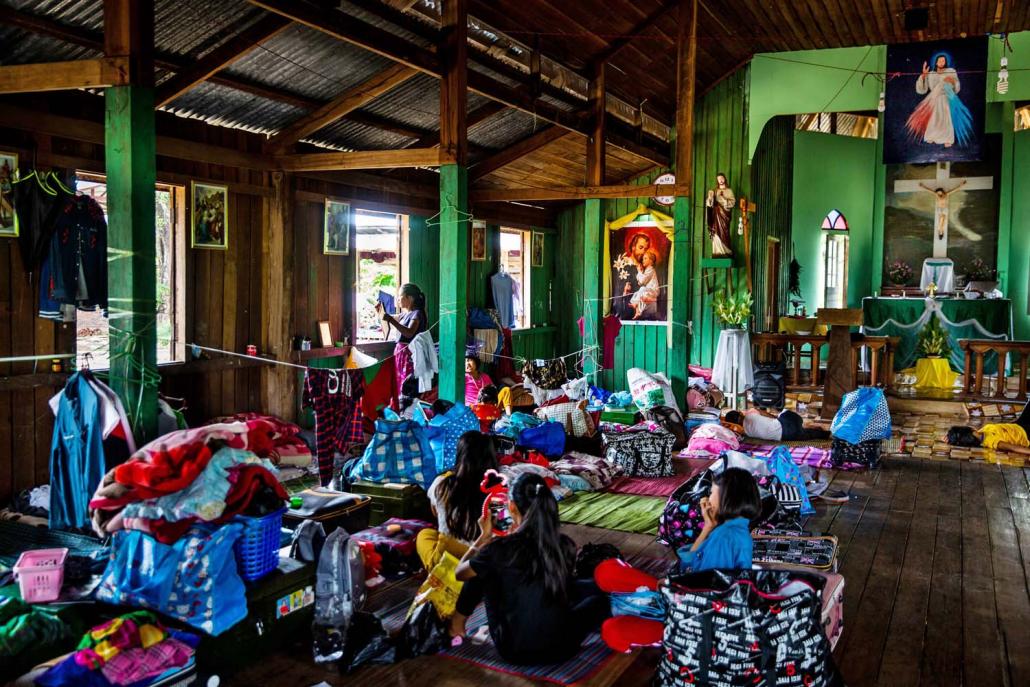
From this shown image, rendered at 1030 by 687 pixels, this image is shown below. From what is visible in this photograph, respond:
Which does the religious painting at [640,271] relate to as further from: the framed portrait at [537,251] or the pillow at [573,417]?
the pillow at [573,417]

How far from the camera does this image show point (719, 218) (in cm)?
1370

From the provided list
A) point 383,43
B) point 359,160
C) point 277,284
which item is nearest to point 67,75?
point 383,43

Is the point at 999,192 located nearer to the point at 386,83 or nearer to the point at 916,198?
the point at 916,198

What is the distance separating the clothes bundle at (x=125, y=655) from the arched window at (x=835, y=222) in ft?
64.7

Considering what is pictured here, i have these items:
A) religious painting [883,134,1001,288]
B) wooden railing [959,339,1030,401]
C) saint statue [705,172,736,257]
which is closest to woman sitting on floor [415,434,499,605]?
wooden railing [959,339,1030,401]

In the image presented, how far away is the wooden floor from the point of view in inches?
161

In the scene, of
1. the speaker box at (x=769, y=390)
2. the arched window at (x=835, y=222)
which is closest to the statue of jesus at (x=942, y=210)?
the arched window at (x=835, y=222)

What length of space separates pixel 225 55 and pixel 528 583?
5044 millimetres

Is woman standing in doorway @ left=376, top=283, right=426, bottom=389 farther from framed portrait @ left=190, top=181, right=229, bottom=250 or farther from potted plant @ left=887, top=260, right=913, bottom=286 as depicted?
potted plant @ left=887, top=260, right=913, bottom=286

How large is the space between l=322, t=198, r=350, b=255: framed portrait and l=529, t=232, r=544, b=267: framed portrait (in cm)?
499

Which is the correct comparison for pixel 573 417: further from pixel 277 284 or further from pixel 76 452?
→ pixel 76 452

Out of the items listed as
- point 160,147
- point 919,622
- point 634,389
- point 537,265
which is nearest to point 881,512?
point 919,622

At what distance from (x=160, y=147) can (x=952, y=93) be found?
33.5ft

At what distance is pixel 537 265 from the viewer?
48.4ft
